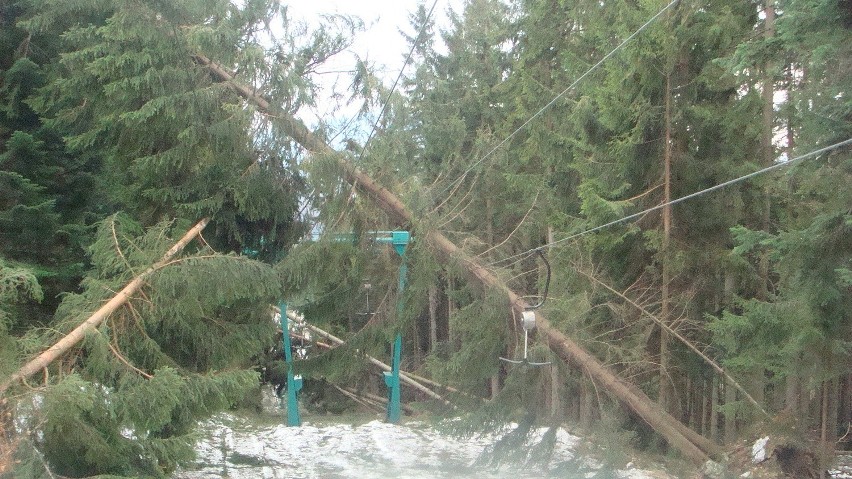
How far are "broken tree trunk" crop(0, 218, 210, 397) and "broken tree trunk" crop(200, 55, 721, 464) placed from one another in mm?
2263

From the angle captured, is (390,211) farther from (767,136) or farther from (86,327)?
(767,136)

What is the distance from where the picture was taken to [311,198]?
9430 millimetres

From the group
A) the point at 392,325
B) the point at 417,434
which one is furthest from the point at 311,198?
the point at 417,434

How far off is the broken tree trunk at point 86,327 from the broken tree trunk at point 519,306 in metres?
2.26

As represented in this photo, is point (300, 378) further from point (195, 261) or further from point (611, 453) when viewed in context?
point (611, 453)

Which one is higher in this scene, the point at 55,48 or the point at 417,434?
the point at 55,48

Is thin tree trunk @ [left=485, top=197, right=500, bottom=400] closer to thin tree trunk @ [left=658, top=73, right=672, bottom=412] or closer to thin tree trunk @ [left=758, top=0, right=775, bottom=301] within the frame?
thin tree trunk @ [left=658, top=73, right=672, bottom=412]

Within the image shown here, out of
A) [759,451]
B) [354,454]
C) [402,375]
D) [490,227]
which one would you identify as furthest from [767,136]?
[402,375]

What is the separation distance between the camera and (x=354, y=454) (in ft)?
27.6

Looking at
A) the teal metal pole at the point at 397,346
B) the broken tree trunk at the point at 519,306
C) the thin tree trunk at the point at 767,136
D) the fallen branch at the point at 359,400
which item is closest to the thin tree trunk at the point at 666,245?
the broken tree trunk at the point at 519,306

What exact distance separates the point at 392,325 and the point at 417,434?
4.91ft

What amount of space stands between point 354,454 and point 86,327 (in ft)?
11.3

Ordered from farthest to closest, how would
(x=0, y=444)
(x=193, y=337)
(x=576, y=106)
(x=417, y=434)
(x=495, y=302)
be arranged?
(x=576, y=106) < (x=417, y=434) < (x=495, y=302) < (x=193, y=337) < (x=0, y=444)

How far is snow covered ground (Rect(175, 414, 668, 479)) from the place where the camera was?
7867 millimetres
